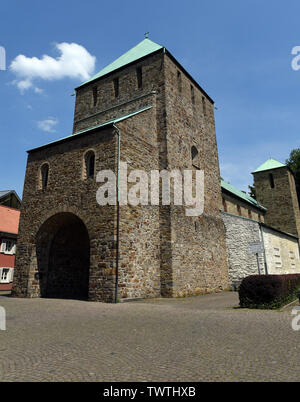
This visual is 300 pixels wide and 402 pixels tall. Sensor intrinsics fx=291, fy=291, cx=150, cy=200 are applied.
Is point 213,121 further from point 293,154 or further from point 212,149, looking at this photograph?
point 293,154

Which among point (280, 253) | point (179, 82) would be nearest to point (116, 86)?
point (179, 82)

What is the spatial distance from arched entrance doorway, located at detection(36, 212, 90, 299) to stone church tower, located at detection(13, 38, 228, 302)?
0.16 ft

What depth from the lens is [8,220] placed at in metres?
23.9

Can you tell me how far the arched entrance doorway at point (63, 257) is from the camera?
13.8 meters

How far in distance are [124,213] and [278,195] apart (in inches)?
1053

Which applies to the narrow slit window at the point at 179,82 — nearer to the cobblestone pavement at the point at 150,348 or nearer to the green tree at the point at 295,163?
the cobblestone pavement at the point at 150,348

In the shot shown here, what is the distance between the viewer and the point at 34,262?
44.5 feet

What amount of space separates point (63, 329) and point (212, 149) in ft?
55.9

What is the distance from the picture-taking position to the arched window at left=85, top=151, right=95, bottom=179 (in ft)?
43.3

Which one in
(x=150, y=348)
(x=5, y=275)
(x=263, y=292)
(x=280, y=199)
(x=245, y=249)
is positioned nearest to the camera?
(x=150, y=348)

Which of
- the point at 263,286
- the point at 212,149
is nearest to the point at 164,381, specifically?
the point at 263,286

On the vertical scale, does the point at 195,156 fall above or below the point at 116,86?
below

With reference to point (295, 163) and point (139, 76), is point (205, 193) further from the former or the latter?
point (295, 163)

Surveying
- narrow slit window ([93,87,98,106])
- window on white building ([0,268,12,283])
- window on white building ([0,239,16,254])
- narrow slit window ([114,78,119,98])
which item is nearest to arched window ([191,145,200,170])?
narrow slit window ([114,78,119,98])
